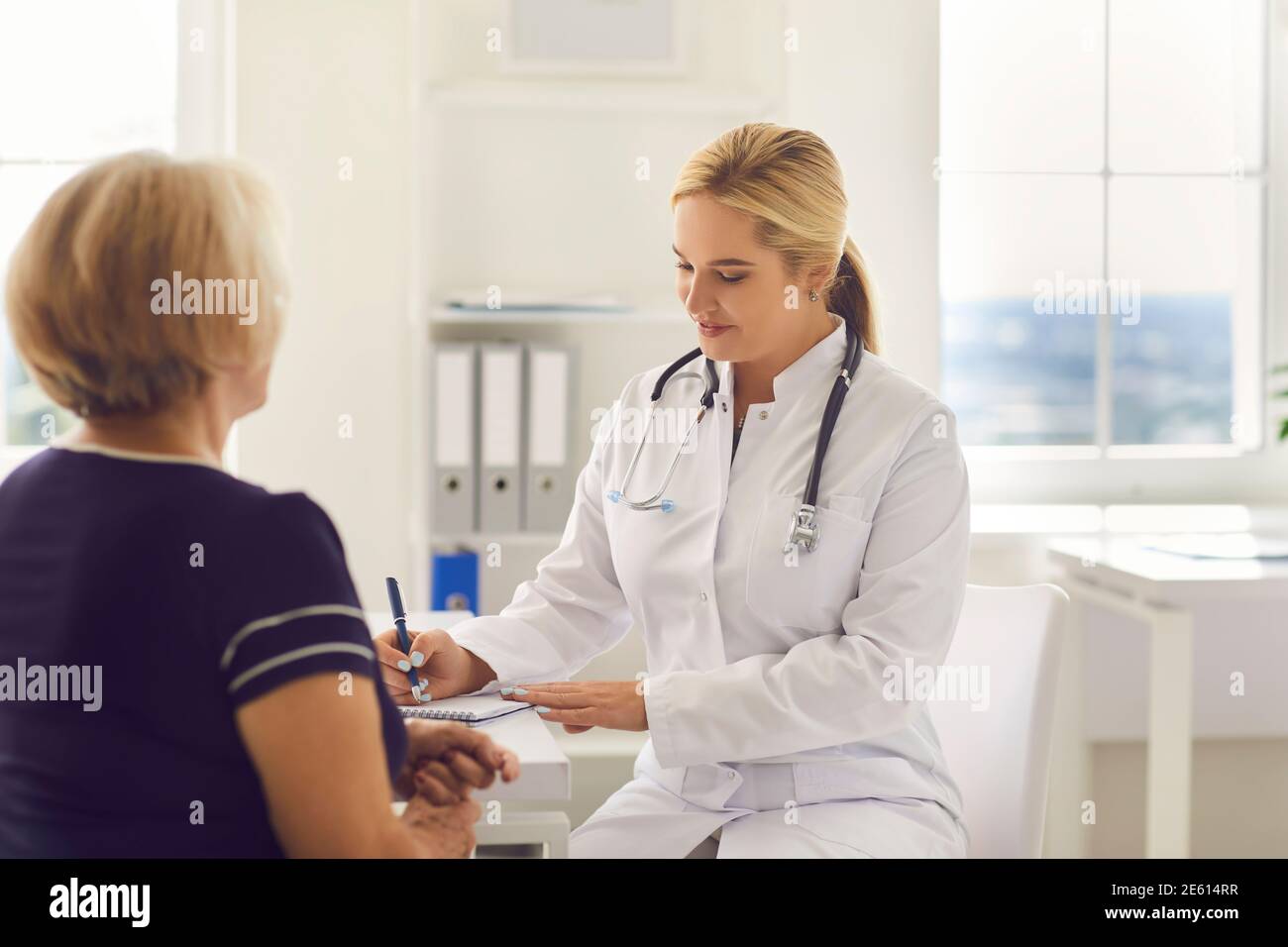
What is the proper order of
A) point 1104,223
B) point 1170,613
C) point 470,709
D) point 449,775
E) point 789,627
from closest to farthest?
point 449,775, point 470,709, point 789,627, point 1170,613, point 1104,223

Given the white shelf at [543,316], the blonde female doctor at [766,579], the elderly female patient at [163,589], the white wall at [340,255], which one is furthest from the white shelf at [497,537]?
the elderly female patient at [163,589]

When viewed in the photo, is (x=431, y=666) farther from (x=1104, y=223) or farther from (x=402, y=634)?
(x=1104, y=223)

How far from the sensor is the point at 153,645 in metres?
0.75

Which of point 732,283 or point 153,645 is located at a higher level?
point 732,283

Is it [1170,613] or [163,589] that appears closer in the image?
[163,589]

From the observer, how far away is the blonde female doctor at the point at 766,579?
125cm

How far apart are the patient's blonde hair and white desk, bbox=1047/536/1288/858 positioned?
5.51ft

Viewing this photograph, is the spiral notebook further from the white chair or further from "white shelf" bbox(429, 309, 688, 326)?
"white shelf" bbox(429, 309, 688, 326)

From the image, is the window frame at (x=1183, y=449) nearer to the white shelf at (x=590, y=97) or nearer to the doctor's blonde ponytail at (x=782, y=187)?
the white shelf at (x=590, y=97)

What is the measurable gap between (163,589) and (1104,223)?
7.96 ft

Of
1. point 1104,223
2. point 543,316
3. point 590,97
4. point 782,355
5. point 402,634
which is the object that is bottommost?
point 402,634

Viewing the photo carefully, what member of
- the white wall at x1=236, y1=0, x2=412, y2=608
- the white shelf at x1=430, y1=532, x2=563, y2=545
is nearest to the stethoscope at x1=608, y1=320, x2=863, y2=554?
the white shelf at x1=430, y1=532, x2=563, y2=545

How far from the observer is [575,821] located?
7.63 ft

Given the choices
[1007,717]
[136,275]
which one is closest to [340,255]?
[1007,717]
